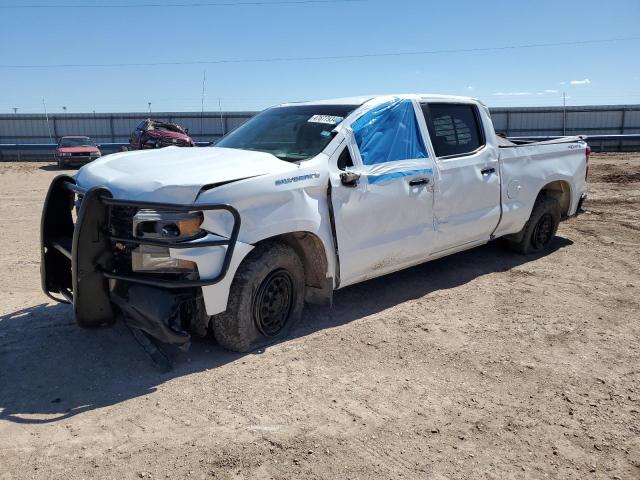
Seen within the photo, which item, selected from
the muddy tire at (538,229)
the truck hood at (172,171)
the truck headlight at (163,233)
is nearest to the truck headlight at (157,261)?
the truck headlight at (163,233)

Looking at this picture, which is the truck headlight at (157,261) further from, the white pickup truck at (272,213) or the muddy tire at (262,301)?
the muddy tire at (262,301)

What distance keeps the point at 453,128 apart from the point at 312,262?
227 centimetres

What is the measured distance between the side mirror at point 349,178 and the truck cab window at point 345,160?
9cm

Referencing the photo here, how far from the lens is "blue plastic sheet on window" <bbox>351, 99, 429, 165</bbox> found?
16.0 feet

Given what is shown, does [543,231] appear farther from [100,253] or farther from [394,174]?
[100,253]

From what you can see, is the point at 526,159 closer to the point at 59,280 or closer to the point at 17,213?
the point at 59,280

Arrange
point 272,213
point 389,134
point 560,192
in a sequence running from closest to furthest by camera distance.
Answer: point 272,213
point 389,134
point 560,192

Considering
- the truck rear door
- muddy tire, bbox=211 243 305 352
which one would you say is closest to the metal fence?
the truck rear door

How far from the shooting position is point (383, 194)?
4879 millimetres

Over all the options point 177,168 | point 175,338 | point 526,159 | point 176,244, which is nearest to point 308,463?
point 175,338

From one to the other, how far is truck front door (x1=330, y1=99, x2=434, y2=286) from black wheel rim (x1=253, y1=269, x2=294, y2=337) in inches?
19.5

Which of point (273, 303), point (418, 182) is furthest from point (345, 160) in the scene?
point (273, 303)

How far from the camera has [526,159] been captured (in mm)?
6633

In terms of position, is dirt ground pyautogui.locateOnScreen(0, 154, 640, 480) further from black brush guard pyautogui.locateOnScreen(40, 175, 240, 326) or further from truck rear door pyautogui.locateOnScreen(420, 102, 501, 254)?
truck rear door pyautogui.locateOnScreen(420, 102, 501, 254)
